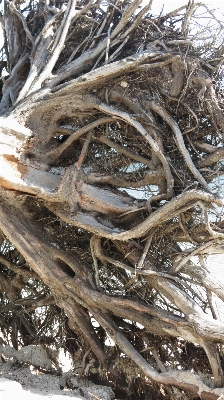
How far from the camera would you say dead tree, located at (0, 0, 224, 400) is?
3.54 m

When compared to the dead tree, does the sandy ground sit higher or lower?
lower

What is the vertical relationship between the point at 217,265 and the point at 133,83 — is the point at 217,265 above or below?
below

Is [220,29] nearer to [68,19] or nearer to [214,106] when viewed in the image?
[214,106]

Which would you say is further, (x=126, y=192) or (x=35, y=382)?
(x=126, y=192)

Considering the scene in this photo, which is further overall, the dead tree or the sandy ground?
the dead tree

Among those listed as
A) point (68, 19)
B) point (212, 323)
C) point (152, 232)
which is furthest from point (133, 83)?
point (212, 323)

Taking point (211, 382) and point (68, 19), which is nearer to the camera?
point (211, 382)

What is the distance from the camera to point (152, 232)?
3.64m

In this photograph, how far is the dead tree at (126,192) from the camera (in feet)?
11.6

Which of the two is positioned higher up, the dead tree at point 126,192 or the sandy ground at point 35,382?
the dead tree at point 126,192

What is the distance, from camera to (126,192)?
161 inches

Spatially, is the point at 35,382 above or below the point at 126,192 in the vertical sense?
below

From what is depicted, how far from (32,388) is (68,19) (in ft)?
11.5

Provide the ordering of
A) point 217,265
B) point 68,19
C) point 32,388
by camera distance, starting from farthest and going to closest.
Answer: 1. point 217,265
2. point 68,19
3. point 32,388
